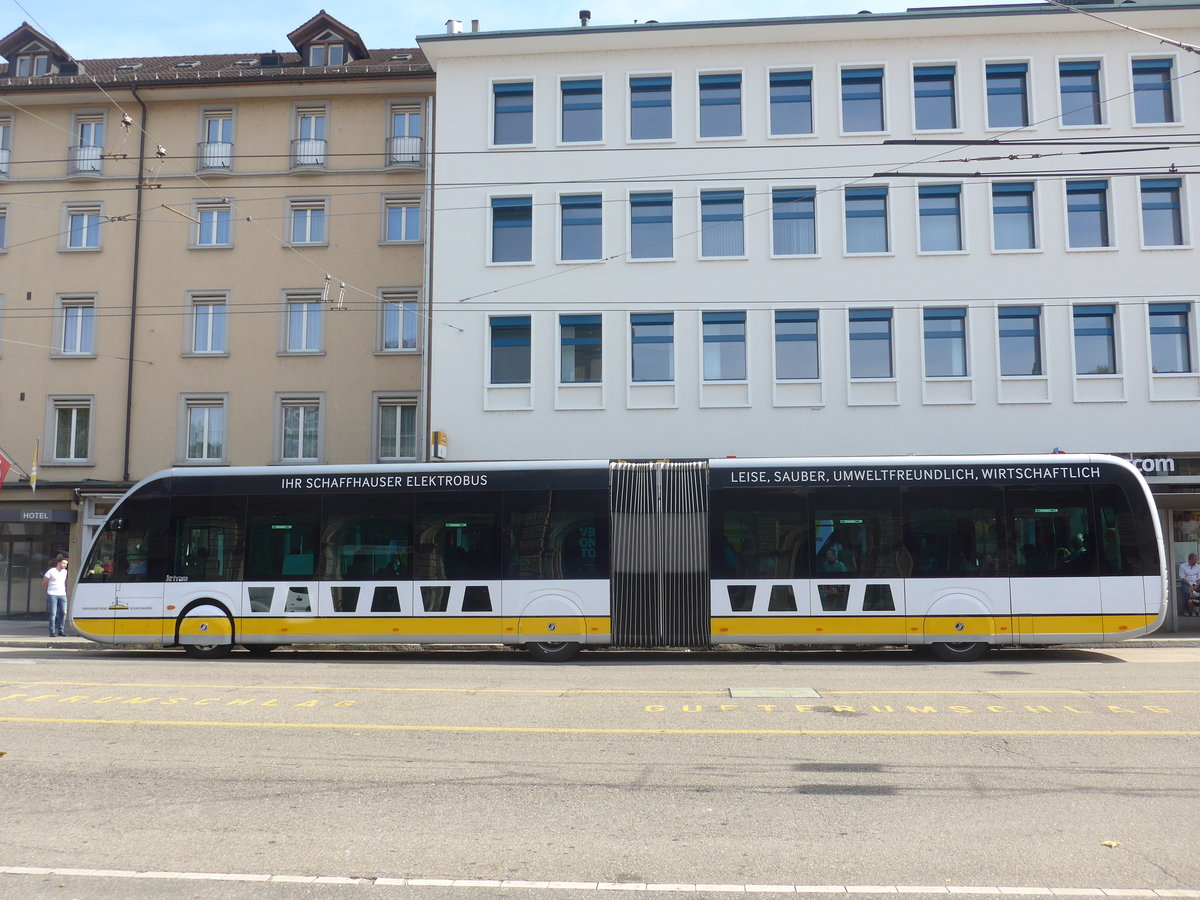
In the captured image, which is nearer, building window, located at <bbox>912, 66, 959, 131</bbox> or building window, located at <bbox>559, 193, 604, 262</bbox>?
building window, located at <bbox>912, 66, 959, 131</bbox>

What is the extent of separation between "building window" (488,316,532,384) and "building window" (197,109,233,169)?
9204mm

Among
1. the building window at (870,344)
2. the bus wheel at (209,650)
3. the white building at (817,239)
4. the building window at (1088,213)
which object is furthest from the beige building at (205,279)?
the building window at (1088,213)

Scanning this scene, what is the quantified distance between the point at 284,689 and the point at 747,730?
242 inches

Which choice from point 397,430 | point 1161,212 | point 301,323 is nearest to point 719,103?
point 1161,212

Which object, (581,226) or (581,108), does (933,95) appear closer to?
(581,108)

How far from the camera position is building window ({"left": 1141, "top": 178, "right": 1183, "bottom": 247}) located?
23708mm

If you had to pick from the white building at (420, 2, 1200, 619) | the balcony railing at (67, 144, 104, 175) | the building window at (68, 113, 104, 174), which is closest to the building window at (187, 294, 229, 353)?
the balcony railing at (67, 144, 104, 175)

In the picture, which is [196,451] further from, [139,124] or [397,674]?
[397,674]

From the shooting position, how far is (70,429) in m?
27.1

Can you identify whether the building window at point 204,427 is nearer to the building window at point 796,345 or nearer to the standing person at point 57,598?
the standing person at point 57,598

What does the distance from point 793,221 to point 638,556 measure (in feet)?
38.3

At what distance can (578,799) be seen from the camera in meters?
6.96

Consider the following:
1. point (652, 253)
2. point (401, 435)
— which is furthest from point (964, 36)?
point (401, 435)

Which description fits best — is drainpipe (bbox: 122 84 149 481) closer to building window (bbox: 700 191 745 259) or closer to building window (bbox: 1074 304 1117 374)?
building window (bbox: 700 191 745 259)
